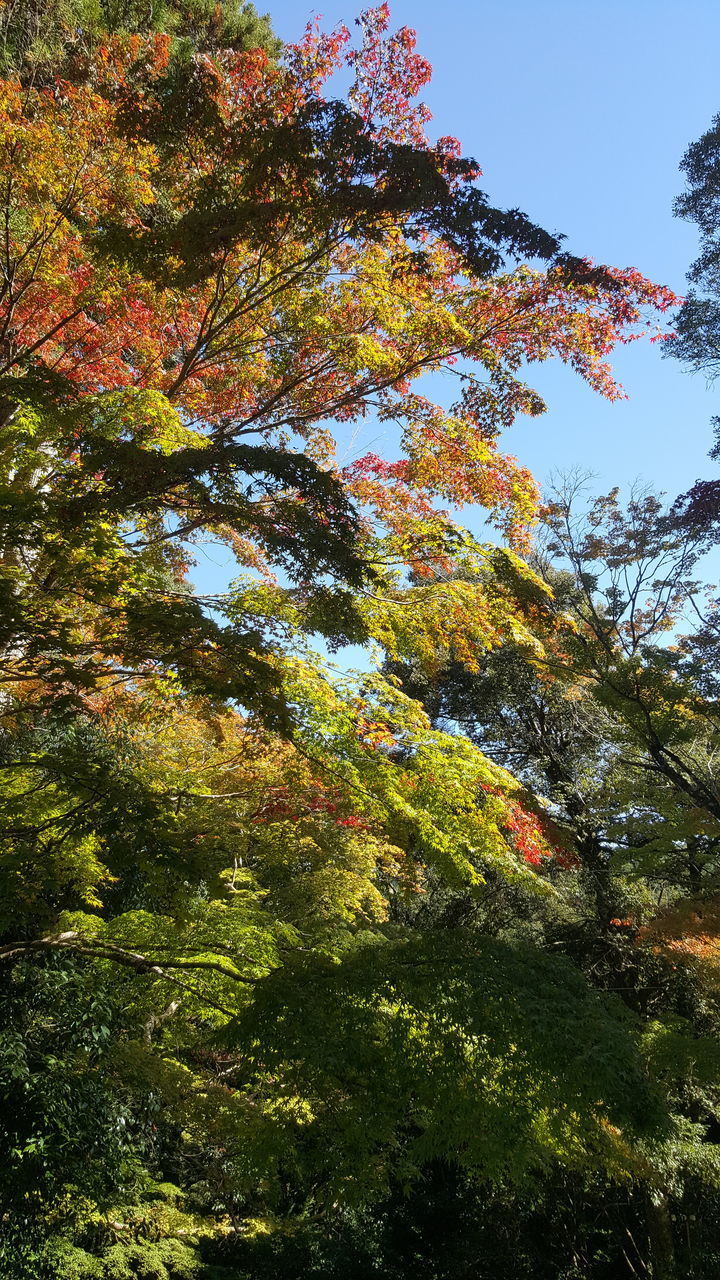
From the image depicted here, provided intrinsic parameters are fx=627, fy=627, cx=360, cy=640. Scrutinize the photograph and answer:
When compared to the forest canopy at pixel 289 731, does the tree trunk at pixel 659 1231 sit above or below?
below

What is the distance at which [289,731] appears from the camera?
12.1 ft

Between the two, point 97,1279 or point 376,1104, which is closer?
point 376,1104

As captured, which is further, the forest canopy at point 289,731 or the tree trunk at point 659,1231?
the tree trunk at point 659,1231

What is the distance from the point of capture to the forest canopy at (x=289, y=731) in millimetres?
3641

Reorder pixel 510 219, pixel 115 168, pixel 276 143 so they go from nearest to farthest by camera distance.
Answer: pixel 510 219, pixel 276 143, pixel 115 168

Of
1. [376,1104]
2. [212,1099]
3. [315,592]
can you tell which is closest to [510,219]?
[315,592]

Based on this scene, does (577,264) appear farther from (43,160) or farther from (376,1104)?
(376,1104)

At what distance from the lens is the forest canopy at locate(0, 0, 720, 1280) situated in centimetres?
364

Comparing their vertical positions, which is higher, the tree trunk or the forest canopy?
the forest canopy

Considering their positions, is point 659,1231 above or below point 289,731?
below

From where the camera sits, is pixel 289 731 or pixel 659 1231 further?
pixel 659 1231

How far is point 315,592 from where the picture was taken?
4.88 metres

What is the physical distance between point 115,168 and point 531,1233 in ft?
47.8

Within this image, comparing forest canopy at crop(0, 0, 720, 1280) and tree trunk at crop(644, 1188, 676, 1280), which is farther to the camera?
tree trunk at crop(644, 1188, 676, 1280)
